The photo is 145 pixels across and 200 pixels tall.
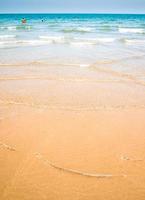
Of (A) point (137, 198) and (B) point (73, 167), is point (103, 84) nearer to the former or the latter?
(B) point (73, 167)

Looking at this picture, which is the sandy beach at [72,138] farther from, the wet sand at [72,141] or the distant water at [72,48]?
the distant water at [72,48]

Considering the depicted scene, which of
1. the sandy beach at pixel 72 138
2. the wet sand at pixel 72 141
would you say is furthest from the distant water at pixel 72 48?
the wet sand at pixel 72 141

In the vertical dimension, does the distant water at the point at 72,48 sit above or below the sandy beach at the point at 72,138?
below

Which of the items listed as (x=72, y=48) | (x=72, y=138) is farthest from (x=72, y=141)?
(x=72, y=48)

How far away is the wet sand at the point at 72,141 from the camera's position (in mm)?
2424

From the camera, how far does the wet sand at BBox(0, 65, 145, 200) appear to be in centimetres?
242

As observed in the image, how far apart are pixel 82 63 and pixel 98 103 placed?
407 centimetres


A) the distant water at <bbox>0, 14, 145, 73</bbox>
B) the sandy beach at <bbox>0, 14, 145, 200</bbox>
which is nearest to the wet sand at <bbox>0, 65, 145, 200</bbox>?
the sandy beach at <bbox>0, 14, 145, 200</bbox>

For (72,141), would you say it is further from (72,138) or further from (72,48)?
(72,48)

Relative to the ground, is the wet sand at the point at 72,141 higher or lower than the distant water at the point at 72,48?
higher

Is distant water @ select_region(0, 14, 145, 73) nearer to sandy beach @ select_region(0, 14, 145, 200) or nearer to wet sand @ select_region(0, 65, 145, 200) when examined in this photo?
sandy beach @ select_region(0, 14, 145, 200)

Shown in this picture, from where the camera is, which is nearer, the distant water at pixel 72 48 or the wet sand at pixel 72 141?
the wet sand at pixel 72 141

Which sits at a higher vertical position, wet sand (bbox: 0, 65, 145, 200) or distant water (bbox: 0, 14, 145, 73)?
wet sand (bbox: 0, 65, 145, 200)

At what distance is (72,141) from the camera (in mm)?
3287
